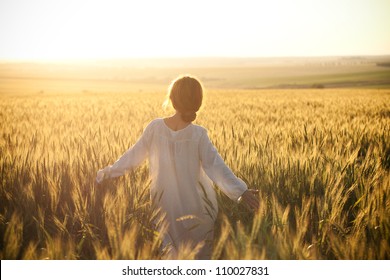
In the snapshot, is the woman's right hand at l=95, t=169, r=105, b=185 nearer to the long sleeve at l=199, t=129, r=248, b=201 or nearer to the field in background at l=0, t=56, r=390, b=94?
the long sleeve at l=199, t=129, r=248, b=201

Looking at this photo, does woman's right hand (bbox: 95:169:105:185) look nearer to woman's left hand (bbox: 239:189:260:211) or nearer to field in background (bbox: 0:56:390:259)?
field in background (bbox: 0:56:390:259)

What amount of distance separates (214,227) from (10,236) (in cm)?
113

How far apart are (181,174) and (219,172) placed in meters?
0.24

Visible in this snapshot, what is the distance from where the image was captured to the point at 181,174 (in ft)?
8.53

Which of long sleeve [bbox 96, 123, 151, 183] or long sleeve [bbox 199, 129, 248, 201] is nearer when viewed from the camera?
long sleeve [bbox 199, 129, 248, 201]

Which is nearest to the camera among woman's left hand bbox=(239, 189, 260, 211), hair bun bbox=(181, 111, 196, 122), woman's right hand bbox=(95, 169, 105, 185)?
woman's left hand bbox=(239, 189, 260, 211)

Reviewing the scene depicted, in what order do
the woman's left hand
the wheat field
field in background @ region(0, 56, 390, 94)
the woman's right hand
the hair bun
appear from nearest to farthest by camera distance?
the wheat field → the woman's left hand → the hair bun → the woman's right hand → field in background @ region(0, 56, 390, 94)

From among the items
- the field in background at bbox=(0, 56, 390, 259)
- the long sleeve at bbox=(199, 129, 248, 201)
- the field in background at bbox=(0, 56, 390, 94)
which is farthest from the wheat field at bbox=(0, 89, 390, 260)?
the field in background at bbox=(0, 56, 390, 94)

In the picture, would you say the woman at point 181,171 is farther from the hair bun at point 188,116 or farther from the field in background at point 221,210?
the field in background at point 221,210

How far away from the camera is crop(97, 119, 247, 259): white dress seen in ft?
8.36

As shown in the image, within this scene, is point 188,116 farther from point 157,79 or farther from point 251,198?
point 157,79

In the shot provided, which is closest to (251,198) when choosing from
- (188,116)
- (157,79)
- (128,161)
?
(188,116)

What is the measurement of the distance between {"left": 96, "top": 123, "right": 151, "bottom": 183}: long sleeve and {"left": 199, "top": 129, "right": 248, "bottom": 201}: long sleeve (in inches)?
13.8

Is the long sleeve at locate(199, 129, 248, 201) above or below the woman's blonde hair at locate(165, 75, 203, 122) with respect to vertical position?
below
